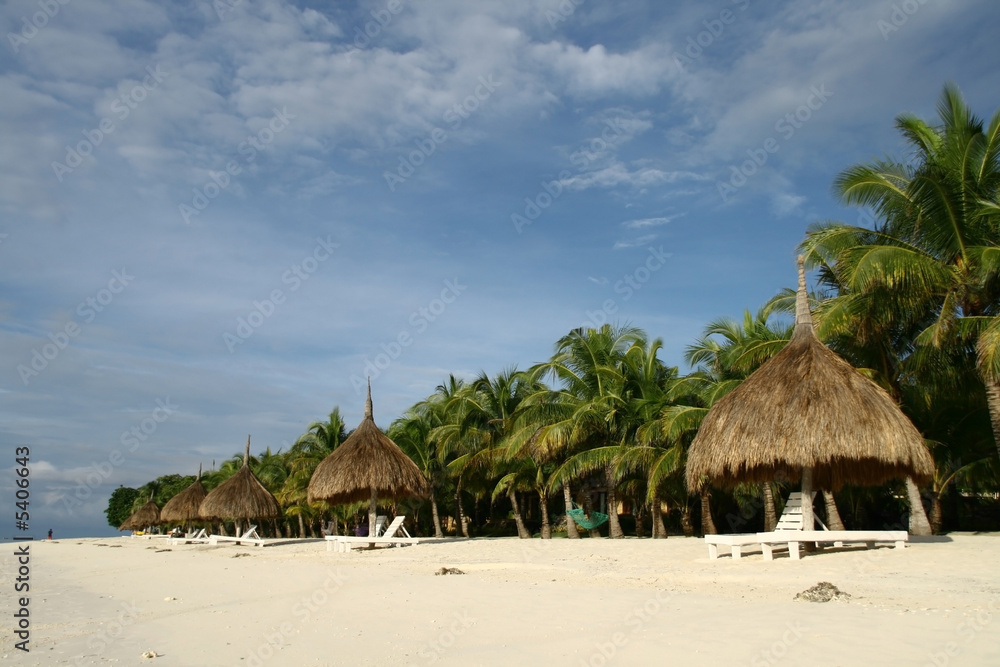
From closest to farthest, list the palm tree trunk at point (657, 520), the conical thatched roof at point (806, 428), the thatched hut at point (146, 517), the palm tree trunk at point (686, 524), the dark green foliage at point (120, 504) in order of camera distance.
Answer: the conical thatched roof at point (806, 428), the palm tree trunk at point (657, 520), the palm tree trunk at point (686, 524), the thatched hut at point (146, 517), the dark green foliage at point (120, 504)

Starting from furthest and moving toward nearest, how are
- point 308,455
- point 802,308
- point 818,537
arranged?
point 308,455 < point 802,308 < point 818,537

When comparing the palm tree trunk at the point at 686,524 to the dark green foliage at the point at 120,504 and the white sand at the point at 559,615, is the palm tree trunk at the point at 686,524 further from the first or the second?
the dark green foliage at the point at 120,504

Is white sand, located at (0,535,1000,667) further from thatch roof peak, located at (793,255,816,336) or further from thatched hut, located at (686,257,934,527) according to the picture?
thatch roof peak, located at (793,255,816,336)

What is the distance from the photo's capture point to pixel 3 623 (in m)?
7.69

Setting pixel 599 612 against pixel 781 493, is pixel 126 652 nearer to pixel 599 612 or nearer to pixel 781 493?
pixel 599 612

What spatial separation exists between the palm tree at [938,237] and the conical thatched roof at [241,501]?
1980cm

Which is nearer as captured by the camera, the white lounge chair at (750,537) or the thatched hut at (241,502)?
the white lounge chair at (750,537)

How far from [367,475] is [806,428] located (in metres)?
11.6

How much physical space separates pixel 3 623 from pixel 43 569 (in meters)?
11.9

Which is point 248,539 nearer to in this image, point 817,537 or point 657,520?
point 657,520

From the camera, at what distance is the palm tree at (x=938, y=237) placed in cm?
1173

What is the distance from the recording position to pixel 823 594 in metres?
6.57

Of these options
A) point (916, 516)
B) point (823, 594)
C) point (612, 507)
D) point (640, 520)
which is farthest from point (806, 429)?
point (640, 520)

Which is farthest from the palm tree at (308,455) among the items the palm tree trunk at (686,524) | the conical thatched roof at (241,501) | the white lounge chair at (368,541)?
the palm tree trunk at (686,524)
